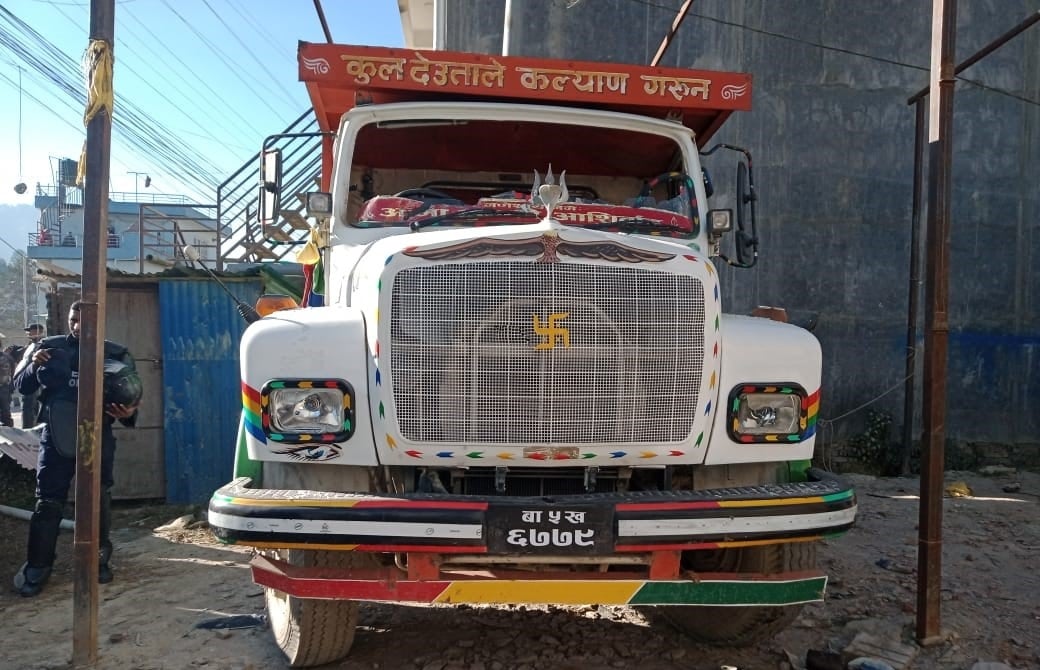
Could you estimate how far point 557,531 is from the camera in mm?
2590

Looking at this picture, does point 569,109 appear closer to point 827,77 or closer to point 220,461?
point 220,461

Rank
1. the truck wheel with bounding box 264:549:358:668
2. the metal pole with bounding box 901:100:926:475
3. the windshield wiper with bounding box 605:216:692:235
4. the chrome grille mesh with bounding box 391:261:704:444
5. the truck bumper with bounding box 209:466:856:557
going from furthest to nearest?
the metal pole with bounding box 901:100:926:475, the windshield wiper with bounding box 605:216:692:235, the truck wheel with bounding box 264:549:358:668, the chrome grille mesh with bounding box 391:261:704:444, the truck bumper with bounding box 209:466:856:557

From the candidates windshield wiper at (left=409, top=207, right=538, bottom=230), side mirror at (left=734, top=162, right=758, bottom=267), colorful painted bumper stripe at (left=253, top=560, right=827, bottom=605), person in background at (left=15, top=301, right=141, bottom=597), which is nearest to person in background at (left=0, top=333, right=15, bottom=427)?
person in background at (left=15, top=301, right=141, bottom=597)

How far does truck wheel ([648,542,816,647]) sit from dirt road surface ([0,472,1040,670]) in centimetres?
8

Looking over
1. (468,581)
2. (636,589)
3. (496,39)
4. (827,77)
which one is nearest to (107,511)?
(468,581)

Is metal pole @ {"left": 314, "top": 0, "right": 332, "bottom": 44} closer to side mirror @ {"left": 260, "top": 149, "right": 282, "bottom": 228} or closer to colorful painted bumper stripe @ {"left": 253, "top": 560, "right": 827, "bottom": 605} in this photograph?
side mirror @ {"left": 260, "top": 149, "right": 282, "bottom": 228}

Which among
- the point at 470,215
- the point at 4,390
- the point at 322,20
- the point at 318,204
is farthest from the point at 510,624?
the point at 4,390

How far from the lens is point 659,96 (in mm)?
4230

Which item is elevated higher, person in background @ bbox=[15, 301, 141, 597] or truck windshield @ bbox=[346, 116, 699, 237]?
truck windshield @ bbox=[346, 116, 699, 237]

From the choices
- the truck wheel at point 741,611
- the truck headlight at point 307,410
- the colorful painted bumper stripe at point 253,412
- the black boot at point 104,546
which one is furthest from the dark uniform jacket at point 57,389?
the truck wheel at point 741,611

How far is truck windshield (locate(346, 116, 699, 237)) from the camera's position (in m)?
3.83

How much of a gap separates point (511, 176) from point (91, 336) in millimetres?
2490

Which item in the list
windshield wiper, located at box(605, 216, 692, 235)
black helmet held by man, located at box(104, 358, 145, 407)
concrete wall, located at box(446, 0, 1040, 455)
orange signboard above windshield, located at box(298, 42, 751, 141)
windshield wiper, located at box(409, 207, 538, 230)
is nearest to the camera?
windshield wiper, located at box(409, 207, 538, 230)

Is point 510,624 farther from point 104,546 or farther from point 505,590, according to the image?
point 104,546
